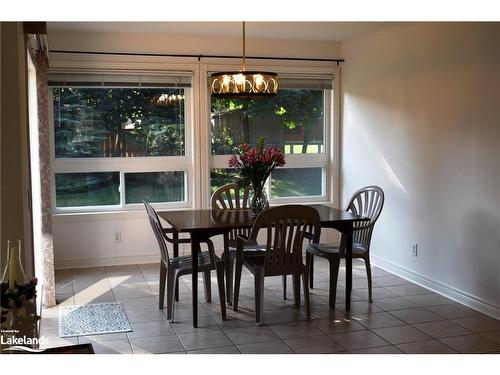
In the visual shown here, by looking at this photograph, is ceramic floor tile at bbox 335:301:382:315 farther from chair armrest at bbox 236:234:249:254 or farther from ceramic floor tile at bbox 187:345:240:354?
ceramic floor tile at bbox 187:345:240:354

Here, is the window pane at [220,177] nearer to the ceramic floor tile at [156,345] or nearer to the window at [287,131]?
the window at [287,131]

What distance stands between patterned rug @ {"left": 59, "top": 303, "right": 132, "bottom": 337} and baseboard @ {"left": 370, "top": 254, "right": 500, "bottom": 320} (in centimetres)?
258

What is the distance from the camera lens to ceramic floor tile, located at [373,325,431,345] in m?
4.00

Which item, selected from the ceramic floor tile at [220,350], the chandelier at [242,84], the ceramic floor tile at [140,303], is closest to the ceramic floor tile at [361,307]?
the ceramic floor tile at [220,350]

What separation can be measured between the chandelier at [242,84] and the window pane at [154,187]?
199 centimetres

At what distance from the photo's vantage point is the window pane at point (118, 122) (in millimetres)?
5980

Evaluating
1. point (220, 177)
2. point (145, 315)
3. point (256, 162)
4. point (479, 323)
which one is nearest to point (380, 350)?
point (479, 323)

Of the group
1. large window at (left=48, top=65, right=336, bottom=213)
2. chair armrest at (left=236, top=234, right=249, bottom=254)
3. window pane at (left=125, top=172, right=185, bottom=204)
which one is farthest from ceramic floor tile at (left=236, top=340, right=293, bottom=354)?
window pane at (left=125, top=172, right=185, bottom=204)

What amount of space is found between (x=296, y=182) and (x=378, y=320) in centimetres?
266

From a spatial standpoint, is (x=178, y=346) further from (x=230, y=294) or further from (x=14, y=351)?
(x=14, y=351)

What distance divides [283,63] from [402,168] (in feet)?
5.90

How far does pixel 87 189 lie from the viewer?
6.09 meters

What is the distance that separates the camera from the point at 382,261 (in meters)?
6.01

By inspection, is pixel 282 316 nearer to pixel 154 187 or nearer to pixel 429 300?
pixel 429 300
